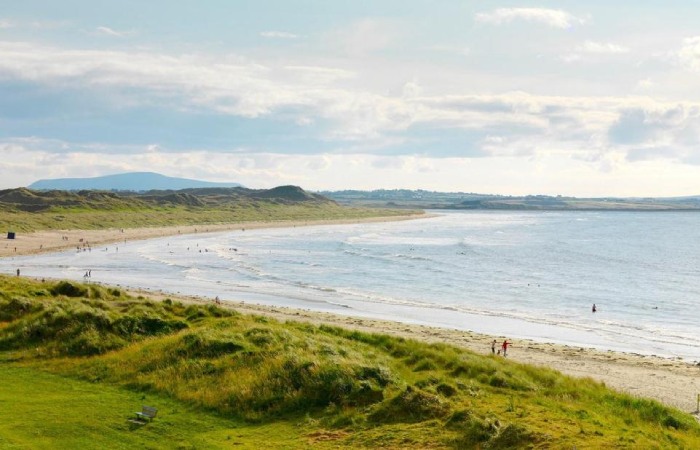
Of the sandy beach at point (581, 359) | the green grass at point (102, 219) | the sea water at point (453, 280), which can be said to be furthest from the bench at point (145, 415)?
the green grass at point (102, 219)

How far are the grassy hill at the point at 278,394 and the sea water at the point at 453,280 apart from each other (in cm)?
2289

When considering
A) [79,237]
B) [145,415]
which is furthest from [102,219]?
[145,415]

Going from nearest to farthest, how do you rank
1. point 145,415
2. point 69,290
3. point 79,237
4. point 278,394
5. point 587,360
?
point 145,415 → point 278,394 → point 587,360 → point 69,290 → point 79,237

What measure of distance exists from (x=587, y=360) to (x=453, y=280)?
3915 centimetres

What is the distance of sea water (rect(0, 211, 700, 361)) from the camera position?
51.5m

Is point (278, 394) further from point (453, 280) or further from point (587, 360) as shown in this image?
point (453, 280)

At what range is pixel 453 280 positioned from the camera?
7688cm

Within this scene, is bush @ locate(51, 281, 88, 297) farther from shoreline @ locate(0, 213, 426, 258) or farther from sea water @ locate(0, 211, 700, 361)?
shoreline @ locate(0, 213, 426, 258)

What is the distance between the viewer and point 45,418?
61.4 ft

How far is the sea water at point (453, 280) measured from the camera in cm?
5149

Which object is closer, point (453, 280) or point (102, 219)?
point (453, 280)

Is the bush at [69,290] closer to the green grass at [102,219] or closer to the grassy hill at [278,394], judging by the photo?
the grassy hill at [278,394]

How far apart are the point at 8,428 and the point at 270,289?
49.8 meters

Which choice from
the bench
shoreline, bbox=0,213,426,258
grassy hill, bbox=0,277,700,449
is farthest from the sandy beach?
shoreline, bbox=0,213,426,258
